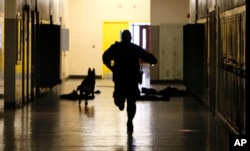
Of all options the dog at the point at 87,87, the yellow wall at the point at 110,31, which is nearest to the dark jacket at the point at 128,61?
the dog at the point at 87,87

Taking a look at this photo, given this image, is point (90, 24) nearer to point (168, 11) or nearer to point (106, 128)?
point (168, 11)

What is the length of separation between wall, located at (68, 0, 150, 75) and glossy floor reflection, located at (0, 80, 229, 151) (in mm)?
12277

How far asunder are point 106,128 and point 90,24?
59.6 ft

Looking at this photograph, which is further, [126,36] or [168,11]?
[168,11]

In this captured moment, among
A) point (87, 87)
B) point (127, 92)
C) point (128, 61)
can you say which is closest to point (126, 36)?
point (128, 61)

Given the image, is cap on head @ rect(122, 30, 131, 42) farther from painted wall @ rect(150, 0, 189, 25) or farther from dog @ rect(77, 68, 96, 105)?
painted wall @ rect(150, 0, 189, 25)

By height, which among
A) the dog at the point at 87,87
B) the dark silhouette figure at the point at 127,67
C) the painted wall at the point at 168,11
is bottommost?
the dog at the point at 87,87

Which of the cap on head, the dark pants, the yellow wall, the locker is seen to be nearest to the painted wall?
the locker

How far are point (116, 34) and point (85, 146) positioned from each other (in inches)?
834

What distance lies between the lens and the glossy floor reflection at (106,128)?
10594 millimetres

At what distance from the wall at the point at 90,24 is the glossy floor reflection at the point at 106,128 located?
12277mm

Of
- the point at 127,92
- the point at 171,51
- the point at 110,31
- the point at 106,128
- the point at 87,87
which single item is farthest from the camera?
the point at 110,31

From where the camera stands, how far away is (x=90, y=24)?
101ft

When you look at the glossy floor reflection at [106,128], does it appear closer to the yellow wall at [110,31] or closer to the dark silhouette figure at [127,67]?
the dark silhouette figure at [127,67]
